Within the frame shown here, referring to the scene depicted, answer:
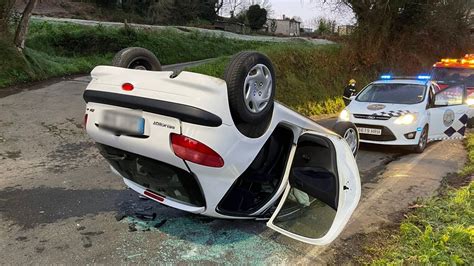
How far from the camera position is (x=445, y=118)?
9.11 meters

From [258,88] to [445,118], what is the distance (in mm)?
7049

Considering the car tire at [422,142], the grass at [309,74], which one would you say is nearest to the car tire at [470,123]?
the car tire at [422,142]

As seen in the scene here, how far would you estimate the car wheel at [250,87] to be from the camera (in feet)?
10.8

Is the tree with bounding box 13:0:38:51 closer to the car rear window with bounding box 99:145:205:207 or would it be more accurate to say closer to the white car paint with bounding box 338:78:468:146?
the white car paint with bounding box 338:78:468:146

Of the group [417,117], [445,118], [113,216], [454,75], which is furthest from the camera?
[454,75]

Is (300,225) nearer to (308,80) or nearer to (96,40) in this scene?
(308,80)

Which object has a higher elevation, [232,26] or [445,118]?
[232,26]

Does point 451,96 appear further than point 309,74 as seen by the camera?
No

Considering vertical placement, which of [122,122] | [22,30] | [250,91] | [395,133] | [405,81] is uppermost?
[22,30]

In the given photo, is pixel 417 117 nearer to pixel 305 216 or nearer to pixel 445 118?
pixel 445 118

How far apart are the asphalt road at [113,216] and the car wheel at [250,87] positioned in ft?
4.13

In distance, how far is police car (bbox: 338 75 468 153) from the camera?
27.1ft

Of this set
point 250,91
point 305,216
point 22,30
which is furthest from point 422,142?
point 22,30

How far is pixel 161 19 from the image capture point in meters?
43.1
